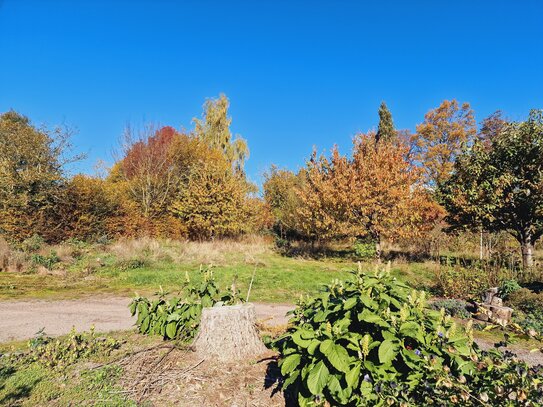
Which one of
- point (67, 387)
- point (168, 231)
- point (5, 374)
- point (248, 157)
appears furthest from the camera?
point (248, 157)

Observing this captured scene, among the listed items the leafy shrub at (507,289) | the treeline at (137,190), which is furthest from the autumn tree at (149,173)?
the leafy shrub at (507,289)

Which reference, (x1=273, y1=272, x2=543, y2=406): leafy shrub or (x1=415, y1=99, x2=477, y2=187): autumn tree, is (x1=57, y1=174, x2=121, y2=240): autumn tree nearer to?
(x1=273, y1=272, x2=543, y2=406): leafy shrub

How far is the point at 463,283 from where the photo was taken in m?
9.43

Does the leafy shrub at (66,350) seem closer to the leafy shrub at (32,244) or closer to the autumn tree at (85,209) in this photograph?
the leafy shrub at (32,244)

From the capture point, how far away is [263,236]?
2717 cm

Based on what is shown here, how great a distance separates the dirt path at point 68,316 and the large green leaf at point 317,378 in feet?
11.0

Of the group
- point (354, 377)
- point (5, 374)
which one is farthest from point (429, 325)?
point (5, 374)

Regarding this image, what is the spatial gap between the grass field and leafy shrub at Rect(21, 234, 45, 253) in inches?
22.3

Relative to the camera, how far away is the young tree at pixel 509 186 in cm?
1282

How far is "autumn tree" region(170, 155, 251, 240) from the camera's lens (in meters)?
23.6

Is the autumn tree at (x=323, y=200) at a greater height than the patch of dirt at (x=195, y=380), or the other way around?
the autumn tree at (x=323, y=200)

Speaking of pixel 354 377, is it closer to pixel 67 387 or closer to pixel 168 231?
pixel 67 387

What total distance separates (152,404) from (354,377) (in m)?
2.08

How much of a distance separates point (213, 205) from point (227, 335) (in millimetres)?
19823
